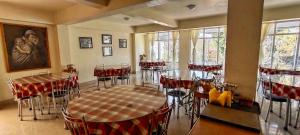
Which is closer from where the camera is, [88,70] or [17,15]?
[17,15]

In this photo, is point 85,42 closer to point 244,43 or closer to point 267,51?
point 244,43

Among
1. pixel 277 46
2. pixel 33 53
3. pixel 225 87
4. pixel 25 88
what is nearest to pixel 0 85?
pixel 33 53

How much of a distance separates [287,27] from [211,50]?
2721 mm

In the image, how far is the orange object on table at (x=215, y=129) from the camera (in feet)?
4.16

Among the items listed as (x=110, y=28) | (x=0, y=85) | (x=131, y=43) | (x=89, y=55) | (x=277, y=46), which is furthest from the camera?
(x=131, y=43)

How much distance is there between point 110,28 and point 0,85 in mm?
4131

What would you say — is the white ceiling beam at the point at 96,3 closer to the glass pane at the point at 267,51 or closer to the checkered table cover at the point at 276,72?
the checkered table cover at the point at 276,72

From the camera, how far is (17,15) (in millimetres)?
3906

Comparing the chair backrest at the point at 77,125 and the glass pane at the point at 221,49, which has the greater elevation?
the glass pane at the point at 221,49

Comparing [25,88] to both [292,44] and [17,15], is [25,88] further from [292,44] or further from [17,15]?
[292,44]

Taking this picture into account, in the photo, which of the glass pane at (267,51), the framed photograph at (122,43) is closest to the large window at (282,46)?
the glass pane at (267,51)

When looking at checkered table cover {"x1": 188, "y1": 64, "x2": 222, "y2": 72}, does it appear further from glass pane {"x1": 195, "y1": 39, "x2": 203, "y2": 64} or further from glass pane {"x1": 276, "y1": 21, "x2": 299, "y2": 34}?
glass pane {"x1": 276, "y1": 21, "x2": 299, "y2": 34}

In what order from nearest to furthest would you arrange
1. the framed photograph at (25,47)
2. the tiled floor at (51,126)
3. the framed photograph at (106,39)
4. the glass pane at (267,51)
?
1. the tiled floor at (51,126)
2. the framed photograph at (25,47)
3. the glass pane at (267,51)
4. the framed photograph at (106,39)

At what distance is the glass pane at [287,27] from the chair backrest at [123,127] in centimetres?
641
